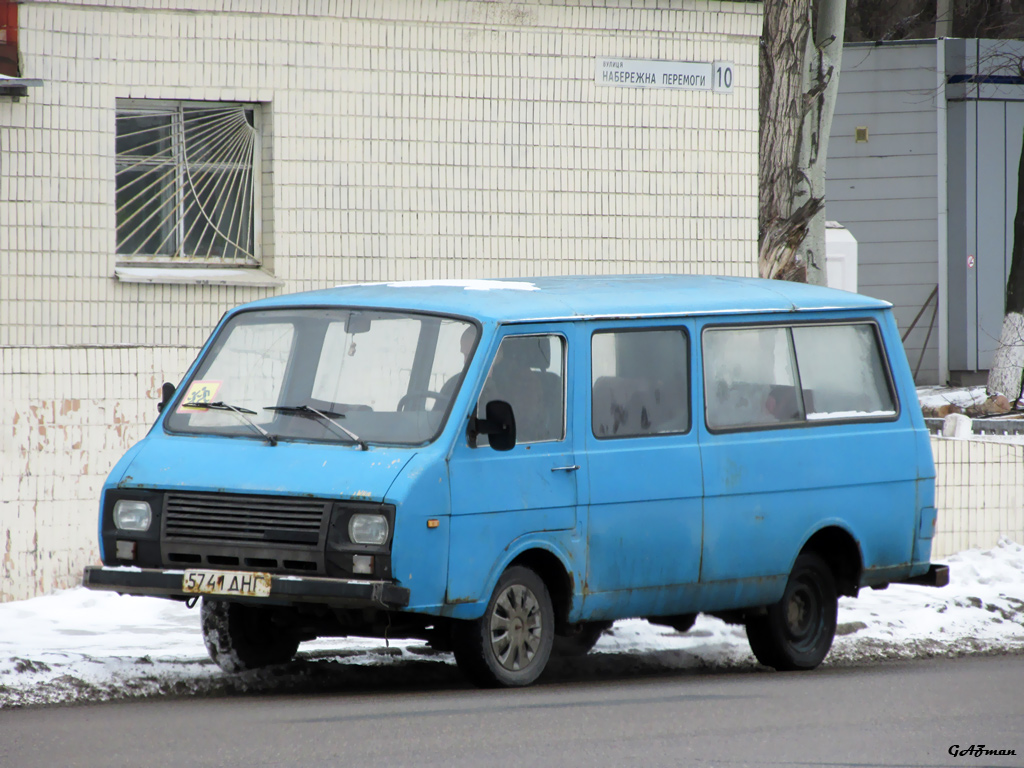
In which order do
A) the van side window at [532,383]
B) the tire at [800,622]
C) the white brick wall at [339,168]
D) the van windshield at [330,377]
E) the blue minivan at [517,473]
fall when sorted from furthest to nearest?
the white brick wall at [339,168]
the tire at [800,622]
the van side window at [532,383]
the van windshield at [330,377]
the blue minivan at [517,473]

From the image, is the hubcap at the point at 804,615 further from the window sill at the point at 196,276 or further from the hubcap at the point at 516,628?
the window sill at the point at 196,276

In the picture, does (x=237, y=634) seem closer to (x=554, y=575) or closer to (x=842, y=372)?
(x=554, y=575)

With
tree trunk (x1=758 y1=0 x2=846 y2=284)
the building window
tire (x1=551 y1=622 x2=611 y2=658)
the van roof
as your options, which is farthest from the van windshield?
tree trunk (x1=758 y1=0 x2=846 y2=284)

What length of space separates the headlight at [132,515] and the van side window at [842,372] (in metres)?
3.65

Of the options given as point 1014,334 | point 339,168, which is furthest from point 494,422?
point 1014,334

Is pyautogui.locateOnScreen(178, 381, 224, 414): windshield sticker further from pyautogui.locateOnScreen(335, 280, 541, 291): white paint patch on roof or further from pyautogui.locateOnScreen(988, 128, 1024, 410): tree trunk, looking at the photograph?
pyautogui.locateOnScreen(988, 128, 1024, 410): tree trunk

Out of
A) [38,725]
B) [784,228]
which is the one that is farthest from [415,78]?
[38,725]

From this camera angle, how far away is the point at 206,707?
7551 millimetres

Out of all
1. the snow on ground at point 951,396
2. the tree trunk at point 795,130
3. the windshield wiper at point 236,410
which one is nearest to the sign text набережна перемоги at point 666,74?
the tree trunk at point 795,130

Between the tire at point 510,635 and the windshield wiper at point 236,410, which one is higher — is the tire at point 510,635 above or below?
below

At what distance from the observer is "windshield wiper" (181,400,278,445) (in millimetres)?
8117

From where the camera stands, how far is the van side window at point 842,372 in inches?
382

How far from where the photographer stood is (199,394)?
8523 millimetres

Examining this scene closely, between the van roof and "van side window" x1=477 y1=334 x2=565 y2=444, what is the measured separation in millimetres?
137
